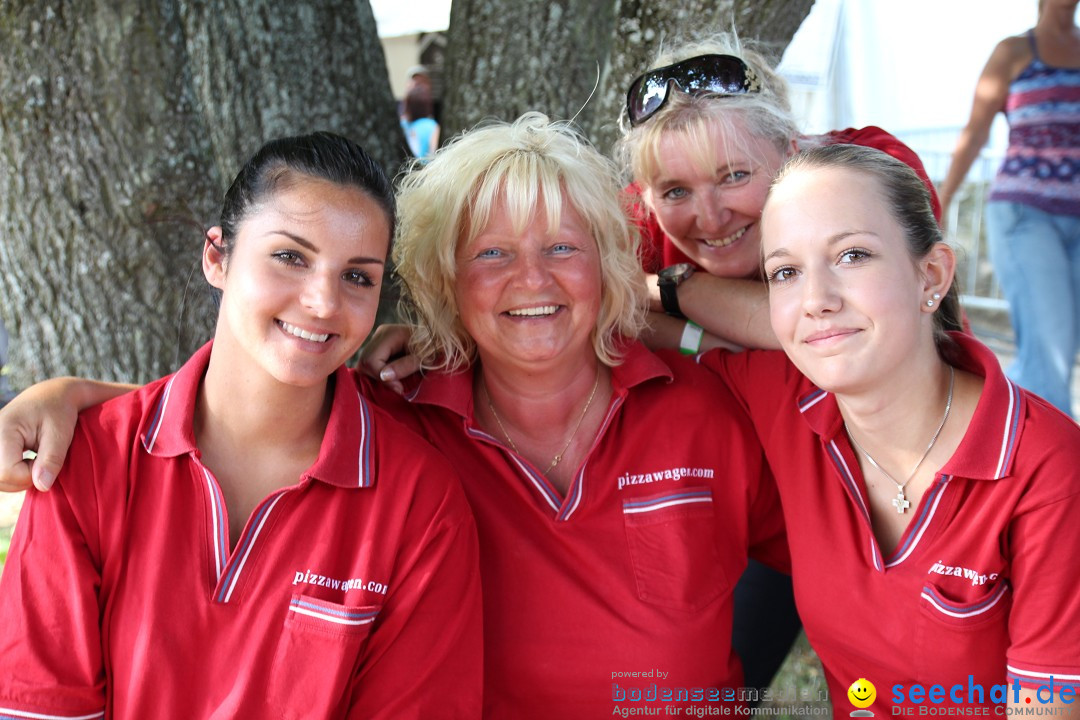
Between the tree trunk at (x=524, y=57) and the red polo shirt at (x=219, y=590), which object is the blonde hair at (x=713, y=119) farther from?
the red polo shirt at (x=219, y=590)

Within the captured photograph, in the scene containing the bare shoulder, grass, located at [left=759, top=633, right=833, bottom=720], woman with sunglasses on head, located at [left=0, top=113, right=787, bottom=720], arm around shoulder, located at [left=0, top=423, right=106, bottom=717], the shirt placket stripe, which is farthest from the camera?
the bare shoulder

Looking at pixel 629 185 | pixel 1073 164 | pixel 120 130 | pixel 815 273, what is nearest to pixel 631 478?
pixel 815 273

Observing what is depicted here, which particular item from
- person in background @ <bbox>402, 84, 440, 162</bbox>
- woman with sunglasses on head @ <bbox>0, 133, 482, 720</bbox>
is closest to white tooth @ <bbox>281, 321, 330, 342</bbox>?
woman with sunglasses on head @ <bbox>0, 133, 482, 720</bbox>

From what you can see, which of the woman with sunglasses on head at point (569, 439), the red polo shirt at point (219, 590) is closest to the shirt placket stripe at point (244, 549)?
the red polo shirt at point (219, 590)

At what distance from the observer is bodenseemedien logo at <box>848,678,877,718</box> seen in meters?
2.16

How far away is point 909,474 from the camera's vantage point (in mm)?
2141

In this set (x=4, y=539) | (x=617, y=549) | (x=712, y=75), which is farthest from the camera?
(x=4, y=539)

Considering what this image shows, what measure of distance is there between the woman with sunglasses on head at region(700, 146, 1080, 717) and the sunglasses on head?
474mm

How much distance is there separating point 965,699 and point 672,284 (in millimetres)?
1353

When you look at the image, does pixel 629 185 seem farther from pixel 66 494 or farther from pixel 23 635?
pixel 23 635

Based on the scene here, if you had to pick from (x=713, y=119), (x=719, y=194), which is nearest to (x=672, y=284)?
(x=719, y=194)

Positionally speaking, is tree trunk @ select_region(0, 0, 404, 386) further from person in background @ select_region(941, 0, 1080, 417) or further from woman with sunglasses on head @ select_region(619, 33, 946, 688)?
person in background @ select_region(941, 0, 1080, 417)

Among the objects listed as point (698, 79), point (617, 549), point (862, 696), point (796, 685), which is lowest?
point (796, 685)

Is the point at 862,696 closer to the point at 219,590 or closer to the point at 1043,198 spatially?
the point at 219,590
